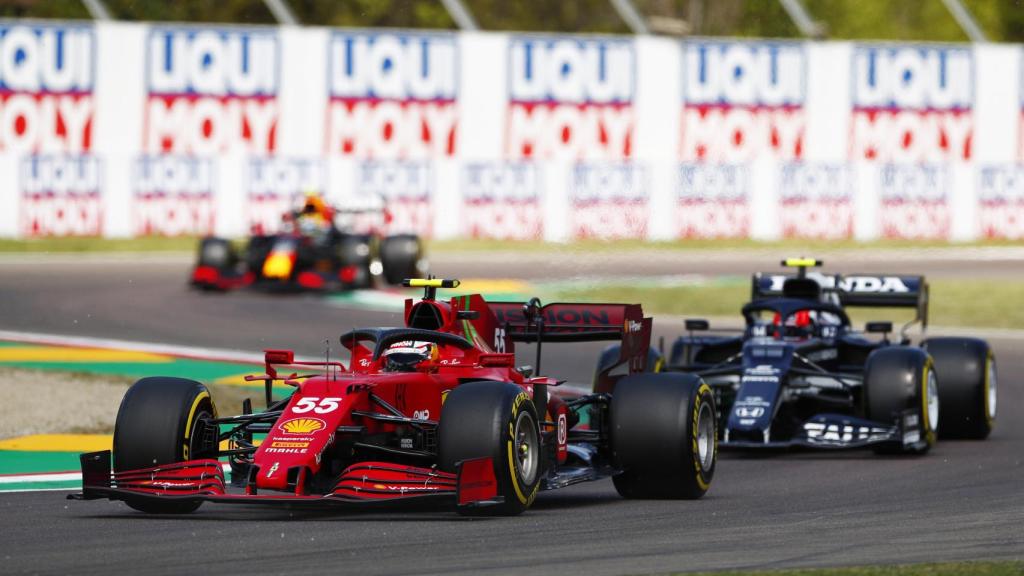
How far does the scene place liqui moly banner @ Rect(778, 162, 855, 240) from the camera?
42844mm

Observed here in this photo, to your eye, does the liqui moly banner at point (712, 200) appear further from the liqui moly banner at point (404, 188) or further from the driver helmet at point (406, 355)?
the driver helmet at point (406, 355)

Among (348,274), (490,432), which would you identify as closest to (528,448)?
(490,432)

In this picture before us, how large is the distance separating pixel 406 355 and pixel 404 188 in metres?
29.6

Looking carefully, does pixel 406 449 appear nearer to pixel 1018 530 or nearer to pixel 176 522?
pixel 176 522

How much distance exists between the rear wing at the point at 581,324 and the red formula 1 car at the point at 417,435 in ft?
1.80

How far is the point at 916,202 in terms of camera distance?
43531 millimetres

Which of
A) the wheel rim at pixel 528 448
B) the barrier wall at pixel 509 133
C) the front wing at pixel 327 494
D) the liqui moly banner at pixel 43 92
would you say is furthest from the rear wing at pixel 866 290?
the liqui moly banner at pixel 43 92

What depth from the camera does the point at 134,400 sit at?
11070 mm

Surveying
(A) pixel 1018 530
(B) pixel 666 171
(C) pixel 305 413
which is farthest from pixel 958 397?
(B) pixel 666 171

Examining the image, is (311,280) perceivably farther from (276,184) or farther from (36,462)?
(36,462)

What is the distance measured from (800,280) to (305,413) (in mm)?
7317

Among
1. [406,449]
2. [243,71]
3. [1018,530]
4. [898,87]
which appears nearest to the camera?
[1018,530]

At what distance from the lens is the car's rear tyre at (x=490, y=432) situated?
1048 centimetres

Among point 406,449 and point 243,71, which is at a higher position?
point 243,71
